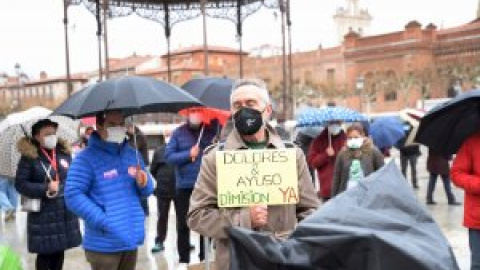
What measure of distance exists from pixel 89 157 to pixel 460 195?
9746mm

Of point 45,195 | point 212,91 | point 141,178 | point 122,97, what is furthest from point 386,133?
point 141,178

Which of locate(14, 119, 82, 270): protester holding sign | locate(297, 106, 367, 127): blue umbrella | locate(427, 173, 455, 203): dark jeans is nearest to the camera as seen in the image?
locate(14, 119, 82, 270): protester holding sign

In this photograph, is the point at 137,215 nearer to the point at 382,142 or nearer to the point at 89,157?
the point at 89,157

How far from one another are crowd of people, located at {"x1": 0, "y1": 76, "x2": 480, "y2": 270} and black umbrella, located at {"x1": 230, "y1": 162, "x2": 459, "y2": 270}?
0.50 feet

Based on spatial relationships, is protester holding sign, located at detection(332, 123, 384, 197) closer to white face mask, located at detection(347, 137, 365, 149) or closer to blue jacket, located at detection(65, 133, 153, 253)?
white face mask, located at detection(347, 137, 365, 149)

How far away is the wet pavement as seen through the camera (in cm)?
737

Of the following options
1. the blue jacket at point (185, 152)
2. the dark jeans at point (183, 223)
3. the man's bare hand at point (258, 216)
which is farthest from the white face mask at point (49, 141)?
the man's bare hand at point (258, 216)

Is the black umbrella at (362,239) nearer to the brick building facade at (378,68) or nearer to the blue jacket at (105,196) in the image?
the blue jacket at (105,196)

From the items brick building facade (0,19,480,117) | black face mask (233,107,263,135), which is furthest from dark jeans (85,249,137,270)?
brick building facade (0,19,480,117)

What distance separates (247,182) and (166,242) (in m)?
6.03

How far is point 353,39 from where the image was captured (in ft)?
182

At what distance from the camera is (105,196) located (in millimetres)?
4176

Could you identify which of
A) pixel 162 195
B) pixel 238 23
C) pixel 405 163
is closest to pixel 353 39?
pixel 238 23

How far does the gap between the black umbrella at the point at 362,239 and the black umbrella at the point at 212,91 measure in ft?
15.3
